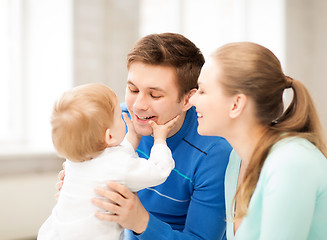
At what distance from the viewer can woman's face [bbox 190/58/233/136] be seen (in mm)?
1387

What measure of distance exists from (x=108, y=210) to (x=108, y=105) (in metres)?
0.36

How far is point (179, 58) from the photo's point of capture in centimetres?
167

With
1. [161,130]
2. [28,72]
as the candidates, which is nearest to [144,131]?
[161,130]

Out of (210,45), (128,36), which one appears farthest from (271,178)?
(210,45)

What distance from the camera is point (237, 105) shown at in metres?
1.37

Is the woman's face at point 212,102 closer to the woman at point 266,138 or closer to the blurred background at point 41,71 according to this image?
the woman at point 266,138

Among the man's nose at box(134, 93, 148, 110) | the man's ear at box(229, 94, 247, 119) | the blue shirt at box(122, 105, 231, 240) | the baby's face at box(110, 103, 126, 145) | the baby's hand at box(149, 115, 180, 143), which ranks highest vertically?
the man's ear at box(229, 94, 247, 119)

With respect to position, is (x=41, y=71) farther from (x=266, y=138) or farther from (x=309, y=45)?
(x=309, y=45)

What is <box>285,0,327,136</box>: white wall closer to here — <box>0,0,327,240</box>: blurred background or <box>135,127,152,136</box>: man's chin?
<box>0,0,327,240</box>: blurred background

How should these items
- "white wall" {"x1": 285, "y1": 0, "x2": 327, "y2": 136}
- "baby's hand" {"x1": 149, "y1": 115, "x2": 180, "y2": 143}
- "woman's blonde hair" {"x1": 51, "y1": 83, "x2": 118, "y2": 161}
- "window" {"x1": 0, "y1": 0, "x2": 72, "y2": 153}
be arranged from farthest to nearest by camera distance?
"white wall" {"x1": 285, "y1": 0, "x2": 327, "y2": 136} < "window" {"x1": 0, "y1": 0, "x2": 72, "y2": 153} < "baby's hand" {"x1": 149, "y1": 115, "x2": 180, "y2": 143} < "woman's blonde hair" {"x1": 51, "y1": 83, "x2": 118, "y2": 161}

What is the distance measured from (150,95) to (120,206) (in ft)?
1.60

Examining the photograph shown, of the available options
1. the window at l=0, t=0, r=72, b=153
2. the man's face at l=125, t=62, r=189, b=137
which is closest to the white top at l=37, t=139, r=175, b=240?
the man's face at l=125, t=62, r=189, b=137

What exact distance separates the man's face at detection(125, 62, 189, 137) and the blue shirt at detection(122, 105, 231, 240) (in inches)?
5.3

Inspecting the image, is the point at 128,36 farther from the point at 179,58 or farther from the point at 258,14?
the point at 258,14
